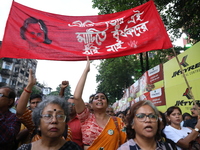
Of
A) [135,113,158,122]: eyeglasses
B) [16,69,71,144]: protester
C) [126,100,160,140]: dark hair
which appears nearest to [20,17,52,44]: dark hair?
[16,69,71,144]: protester

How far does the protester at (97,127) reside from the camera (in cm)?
224

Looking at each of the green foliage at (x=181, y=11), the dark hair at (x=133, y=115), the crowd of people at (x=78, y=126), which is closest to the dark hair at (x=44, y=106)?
the crowd of people at (x=78, y=126)

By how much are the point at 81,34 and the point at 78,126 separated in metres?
1.75

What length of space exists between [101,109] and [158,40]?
1.66 m

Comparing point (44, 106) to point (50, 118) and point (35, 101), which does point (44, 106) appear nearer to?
point (50, 118)

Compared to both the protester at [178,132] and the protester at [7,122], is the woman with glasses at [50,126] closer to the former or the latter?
the protester at [7,122]

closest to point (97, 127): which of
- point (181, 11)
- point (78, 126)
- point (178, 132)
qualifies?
point (78, 126)

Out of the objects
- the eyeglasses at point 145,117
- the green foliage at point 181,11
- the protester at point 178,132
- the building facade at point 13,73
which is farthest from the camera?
the building facade at point 13,73

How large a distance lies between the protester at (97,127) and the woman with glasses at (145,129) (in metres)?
0.53

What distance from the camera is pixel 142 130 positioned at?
1.69 m

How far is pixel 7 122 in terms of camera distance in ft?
6.69

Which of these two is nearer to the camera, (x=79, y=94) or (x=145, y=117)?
(x=145, y=117)

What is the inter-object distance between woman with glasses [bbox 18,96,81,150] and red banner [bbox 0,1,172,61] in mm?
1524

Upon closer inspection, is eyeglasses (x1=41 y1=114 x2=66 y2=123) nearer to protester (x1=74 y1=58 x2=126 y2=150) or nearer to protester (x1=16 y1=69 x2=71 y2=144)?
protester (x1=16 y1=69 x2=71 y2=144)
